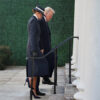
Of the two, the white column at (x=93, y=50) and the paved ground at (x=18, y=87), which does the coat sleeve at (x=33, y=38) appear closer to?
the paved ground at (x=18, y=87)

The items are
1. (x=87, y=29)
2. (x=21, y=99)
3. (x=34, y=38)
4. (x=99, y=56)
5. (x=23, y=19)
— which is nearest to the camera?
(x=99, y=56)

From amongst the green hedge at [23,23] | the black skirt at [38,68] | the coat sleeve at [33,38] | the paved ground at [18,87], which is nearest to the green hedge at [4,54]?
the paved ground at [18,87]

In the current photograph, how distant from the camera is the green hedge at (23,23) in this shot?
992 cm

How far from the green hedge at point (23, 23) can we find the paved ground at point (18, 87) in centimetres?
128

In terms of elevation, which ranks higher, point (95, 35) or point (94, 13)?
point (94, 13)

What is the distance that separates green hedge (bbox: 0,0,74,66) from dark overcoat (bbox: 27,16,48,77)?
483cm

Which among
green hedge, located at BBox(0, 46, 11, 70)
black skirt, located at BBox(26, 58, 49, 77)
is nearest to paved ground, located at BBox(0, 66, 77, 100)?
green hedge, located at BBox(0, 46, 11, 70)

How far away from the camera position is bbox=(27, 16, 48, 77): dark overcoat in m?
5.04

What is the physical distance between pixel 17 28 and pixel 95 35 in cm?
685

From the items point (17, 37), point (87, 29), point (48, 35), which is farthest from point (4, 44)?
point (87, 29)

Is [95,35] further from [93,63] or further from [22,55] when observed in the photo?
[22,55]

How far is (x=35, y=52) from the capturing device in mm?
5039

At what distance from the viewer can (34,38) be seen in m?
5.04

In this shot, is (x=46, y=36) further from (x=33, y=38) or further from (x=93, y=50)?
(x=93, y=50)
